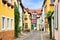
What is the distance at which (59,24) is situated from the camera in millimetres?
15586

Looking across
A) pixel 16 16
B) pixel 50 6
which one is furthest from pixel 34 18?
pixel 16 16

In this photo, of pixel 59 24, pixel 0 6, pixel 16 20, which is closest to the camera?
pixel 59 24

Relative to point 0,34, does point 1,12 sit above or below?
above

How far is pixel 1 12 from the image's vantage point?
1955cm

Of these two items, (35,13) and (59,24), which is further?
(35,13)

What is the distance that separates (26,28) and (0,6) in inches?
2052

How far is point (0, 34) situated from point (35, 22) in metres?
89.9

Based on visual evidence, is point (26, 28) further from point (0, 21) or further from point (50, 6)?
point (0, 21)

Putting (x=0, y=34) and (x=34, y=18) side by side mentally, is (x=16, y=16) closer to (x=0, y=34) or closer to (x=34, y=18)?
(x=0, y=34)

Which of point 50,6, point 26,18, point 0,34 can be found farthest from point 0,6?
point 26,18

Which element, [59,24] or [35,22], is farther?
[35,22]

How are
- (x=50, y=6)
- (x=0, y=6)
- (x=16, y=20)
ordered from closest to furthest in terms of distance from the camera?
1. (x=0, y=6)
2. (x=16, y=20)
3. (x=50, y=6)

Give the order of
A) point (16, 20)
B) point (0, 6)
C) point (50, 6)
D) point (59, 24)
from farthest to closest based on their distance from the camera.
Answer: point (50, 6) → point (16, 20) → point (0, 6) → point (59, 24)

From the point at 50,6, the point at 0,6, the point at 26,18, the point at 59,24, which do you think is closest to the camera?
the point at 59,24
